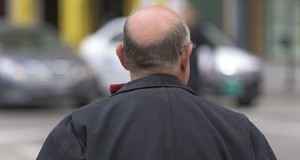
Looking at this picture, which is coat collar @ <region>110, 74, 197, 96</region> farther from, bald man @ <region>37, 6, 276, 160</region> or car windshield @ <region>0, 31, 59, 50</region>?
car windshield @ <region>0, 31, 59, 50</region>

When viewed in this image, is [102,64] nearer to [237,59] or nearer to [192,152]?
[237,59]

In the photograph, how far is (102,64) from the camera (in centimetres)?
1612

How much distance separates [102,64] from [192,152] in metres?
13.8

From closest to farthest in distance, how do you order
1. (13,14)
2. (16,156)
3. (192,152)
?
(192,152) < (16,156) < (13,14)

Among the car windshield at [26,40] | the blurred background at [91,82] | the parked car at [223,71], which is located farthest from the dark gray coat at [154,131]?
the car windshield at [26,40]

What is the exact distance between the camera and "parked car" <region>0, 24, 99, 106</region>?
14023 mm

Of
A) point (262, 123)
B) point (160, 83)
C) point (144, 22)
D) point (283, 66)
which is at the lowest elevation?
point (283, 66)

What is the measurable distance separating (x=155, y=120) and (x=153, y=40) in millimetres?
240

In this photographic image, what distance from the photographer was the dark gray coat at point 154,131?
2367 millimetres

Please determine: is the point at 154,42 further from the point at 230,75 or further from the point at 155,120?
the point at 230,75

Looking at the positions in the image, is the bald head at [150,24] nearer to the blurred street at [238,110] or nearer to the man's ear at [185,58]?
the man's ear at [185,58]

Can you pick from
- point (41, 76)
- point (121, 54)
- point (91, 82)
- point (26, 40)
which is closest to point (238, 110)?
point (91, 82)

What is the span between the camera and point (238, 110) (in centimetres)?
1409

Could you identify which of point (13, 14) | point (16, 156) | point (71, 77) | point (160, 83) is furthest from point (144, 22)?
point (13, 14)
